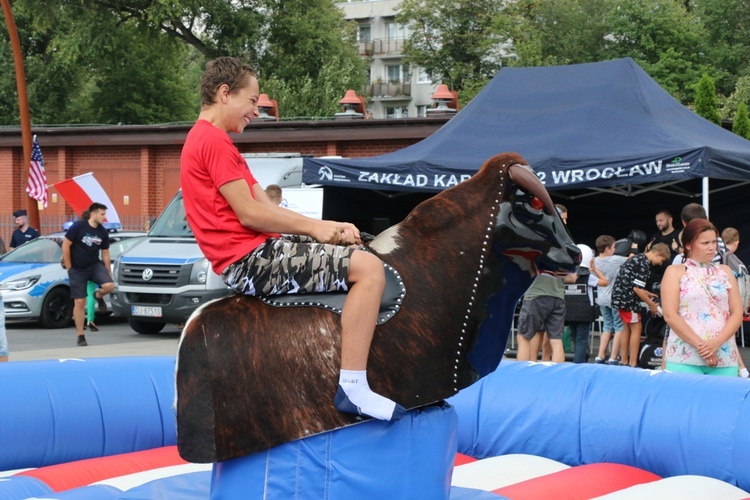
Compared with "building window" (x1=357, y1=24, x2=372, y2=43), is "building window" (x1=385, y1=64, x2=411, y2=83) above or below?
below

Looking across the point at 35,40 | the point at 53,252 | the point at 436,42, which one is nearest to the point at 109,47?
the point at 35,40

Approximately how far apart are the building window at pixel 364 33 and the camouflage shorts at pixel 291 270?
75515 mm

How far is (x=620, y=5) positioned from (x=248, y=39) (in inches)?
917

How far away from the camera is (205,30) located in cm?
4262

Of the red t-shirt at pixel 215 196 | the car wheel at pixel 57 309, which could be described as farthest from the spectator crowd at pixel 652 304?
the car wheel at pixel 57 309

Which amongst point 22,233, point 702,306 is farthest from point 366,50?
point 702,306

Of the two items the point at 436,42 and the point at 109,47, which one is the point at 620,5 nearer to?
the point at 436,42

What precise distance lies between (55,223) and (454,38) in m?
30.3

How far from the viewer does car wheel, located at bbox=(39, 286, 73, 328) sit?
54.5 ft

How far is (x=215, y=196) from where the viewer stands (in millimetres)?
4090

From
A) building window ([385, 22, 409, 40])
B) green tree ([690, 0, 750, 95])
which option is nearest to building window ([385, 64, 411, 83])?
building window ([385, 22, 409, 40])

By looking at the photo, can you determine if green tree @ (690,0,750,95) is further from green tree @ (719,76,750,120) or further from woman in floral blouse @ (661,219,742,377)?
woman in floral blouse @ (661,219,742,377)

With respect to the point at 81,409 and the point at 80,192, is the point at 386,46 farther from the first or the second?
the point at 81,409

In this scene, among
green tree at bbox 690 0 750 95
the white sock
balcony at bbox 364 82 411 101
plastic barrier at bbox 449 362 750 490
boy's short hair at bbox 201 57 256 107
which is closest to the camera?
the white sock
